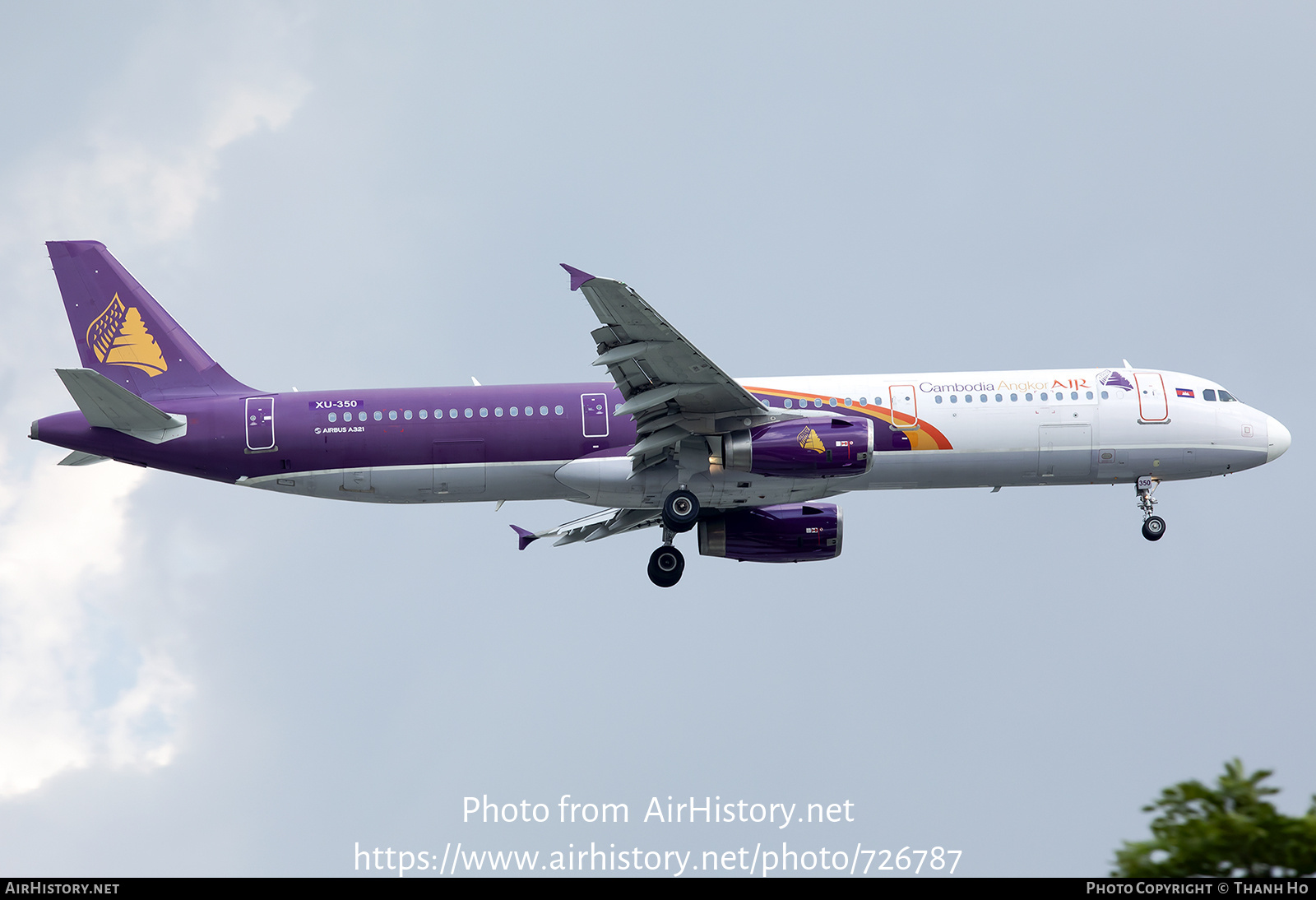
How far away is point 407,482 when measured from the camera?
1585 inches

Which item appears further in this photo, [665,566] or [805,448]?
[665,566]

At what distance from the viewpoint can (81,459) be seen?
41000mm

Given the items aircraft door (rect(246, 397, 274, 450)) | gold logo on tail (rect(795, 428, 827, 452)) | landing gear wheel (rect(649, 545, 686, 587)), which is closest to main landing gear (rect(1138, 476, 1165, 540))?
gold logo on tail (rect(795, 428, 827, 452))

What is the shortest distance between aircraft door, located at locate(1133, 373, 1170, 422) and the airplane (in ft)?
0.18

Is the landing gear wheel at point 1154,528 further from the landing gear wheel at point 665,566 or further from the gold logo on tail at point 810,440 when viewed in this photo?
the landing gear wheel at point 665,566

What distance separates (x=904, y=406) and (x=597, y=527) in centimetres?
1140

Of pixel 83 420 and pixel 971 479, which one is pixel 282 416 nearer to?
pixel 83 420

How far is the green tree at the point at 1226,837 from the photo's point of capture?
15.0 m

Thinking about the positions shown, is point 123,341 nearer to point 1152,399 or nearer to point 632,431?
point 632,431

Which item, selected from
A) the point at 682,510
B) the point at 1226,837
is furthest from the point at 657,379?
the point at 1226,837

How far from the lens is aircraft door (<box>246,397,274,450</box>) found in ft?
131
